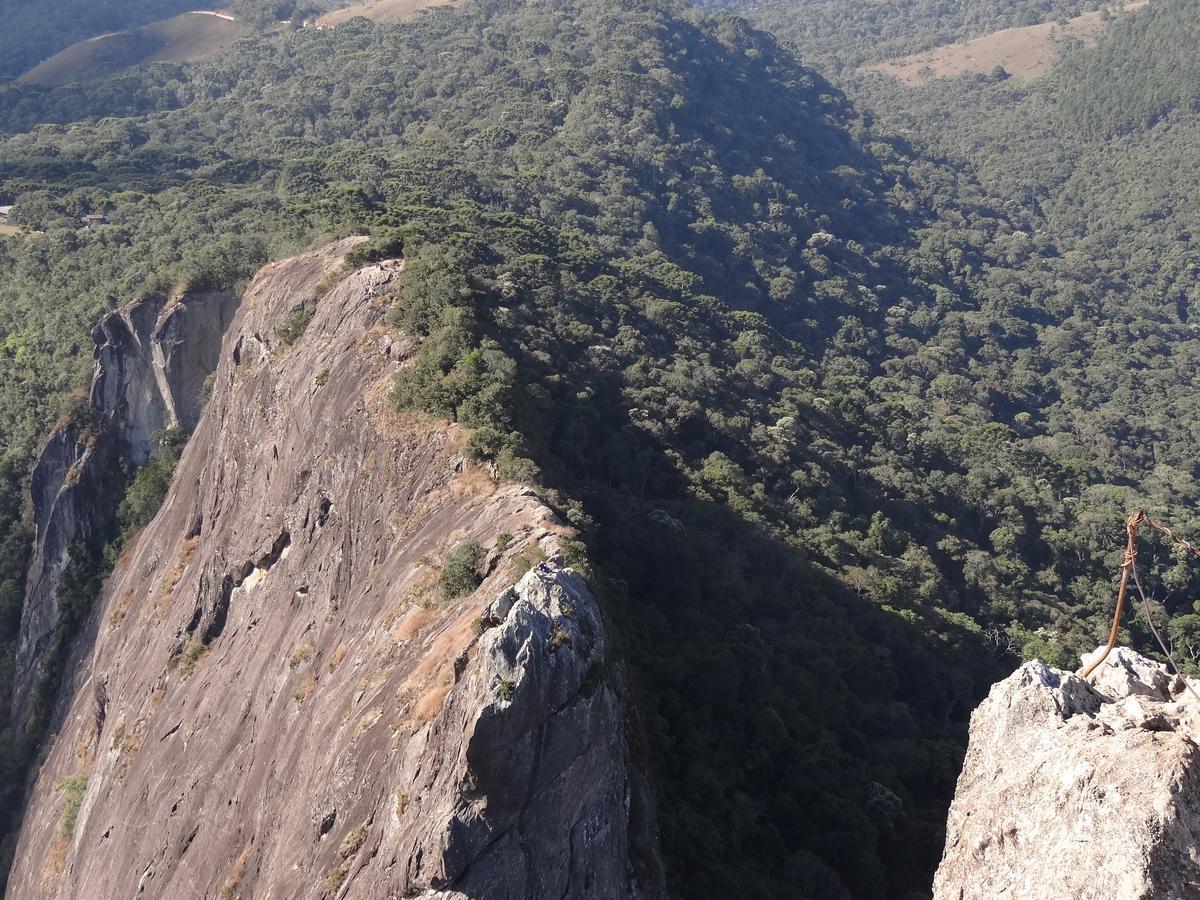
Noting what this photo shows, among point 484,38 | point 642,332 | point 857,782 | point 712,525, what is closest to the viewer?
point 857,782

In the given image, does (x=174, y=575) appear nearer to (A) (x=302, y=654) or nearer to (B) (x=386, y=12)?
(A) (x=302, y=654)

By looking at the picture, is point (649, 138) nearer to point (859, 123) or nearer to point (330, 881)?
point (859, 123)

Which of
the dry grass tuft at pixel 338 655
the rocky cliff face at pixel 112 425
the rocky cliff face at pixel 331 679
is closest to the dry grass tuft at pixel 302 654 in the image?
the rocky cliff face at pixel 331 679

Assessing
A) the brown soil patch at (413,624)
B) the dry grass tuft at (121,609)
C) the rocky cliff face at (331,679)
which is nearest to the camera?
the rocky cliff face at (331,679)

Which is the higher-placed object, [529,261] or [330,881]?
[330,881]

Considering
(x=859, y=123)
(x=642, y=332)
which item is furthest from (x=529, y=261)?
(x=859, y=123)

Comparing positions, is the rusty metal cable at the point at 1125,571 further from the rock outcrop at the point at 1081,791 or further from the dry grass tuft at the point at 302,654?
the dry grass tuft at the point at 302,654
